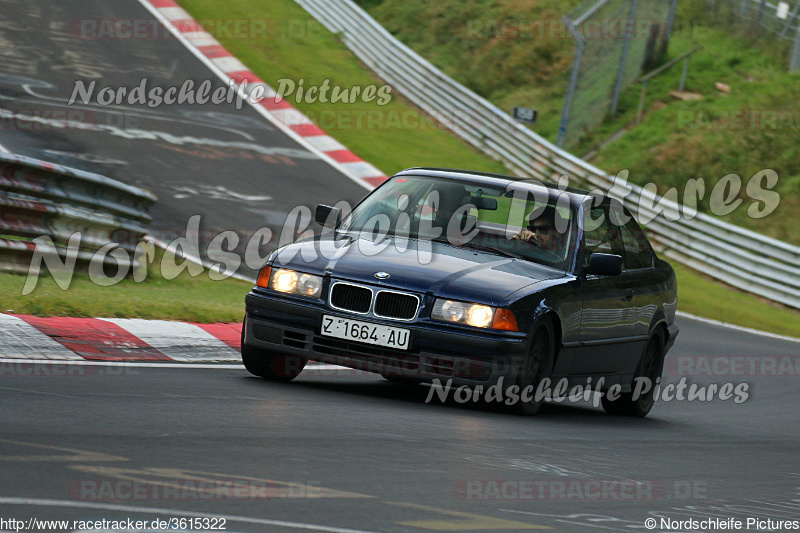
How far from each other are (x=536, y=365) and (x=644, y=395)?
2.20 meters

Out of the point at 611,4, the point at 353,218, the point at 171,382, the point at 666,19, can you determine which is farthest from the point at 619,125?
the point at 171,382

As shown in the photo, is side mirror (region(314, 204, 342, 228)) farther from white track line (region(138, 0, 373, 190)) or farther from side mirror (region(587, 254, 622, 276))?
white track line (region(138, 0, 373, 190))

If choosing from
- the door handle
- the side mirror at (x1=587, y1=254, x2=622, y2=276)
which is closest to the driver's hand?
the side mirror at (x1=587, y1=254, x2=622, y2=276)

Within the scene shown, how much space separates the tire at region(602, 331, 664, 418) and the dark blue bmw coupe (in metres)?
0.02

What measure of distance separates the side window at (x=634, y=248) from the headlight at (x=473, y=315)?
2.19 metres

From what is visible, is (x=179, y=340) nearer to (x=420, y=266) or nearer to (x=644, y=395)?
(x=420, y=266)

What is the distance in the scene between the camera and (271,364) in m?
8.65

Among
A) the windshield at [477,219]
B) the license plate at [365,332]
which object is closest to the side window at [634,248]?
the windshield at [477,219]

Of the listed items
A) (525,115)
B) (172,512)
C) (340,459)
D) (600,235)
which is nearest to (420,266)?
(600,235)

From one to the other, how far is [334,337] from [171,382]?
3.32 ft

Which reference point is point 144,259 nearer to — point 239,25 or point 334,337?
A: point 334,337

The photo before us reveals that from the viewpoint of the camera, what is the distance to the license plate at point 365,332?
794 cm

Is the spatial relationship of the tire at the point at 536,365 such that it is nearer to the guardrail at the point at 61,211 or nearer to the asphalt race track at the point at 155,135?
the guardrail at the point at 61,211

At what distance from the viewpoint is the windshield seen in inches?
353
